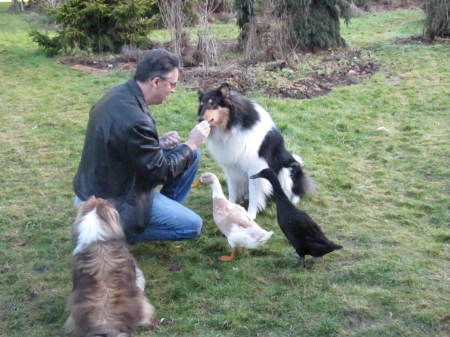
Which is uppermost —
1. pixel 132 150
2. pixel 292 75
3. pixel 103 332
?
pixel 132 150

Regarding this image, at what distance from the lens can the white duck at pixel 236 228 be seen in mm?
4043

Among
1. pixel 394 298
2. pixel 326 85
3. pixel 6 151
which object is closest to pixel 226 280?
pixel 394 298

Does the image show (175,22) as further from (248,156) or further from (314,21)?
(248,156)

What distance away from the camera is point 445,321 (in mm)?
3271

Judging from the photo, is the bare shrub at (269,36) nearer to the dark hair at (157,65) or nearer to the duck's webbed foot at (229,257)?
the duck's webbed foot at (229,257)

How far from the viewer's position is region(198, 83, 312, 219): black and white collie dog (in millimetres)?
4629

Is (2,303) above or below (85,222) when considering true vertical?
below

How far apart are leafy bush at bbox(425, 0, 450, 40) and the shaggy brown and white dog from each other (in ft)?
39.3

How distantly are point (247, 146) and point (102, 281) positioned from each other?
2282mm

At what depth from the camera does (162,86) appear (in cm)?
358

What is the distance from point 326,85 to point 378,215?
474 cm

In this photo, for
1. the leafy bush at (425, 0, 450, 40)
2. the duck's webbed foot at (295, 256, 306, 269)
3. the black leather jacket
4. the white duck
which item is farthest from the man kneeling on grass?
the leafy bush at (425, 0, 450, 40)

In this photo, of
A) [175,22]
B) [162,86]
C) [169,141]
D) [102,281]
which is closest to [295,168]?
[169,141]

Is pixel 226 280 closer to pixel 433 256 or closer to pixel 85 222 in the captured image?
pixel 85 222
